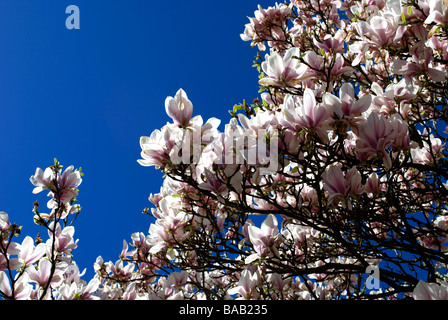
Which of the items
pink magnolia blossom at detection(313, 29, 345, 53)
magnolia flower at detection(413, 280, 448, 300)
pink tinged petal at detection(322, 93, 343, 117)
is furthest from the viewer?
pink magnolia blossom at detection(313, 29, 345, 53)

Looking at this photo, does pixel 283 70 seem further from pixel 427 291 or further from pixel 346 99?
pixel 427 291

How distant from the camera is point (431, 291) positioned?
1791mm

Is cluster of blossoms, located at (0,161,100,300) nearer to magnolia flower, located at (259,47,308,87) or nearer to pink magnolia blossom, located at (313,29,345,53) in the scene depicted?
magnolia flower, located at (259,47,308,87)

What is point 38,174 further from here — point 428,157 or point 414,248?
point 428,157

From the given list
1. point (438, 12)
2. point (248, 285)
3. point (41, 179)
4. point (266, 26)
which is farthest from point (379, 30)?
point (41, 179)

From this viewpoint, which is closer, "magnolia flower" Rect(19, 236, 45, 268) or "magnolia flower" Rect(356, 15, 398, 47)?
"magnolia flower" Rect(19, 236, 45, 268)

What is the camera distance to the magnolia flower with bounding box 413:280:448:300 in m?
1.76

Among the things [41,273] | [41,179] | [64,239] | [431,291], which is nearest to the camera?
[431,291]

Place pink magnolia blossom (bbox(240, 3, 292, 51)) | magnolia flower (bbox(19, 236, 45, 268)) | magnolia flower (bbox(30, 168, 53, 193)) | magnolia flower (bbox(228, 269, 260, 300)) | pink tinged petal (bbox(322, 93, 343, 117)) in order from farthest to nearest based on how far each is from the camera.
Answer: pink magnolia blossom (bbox(240, 3, 292, 51)) < magnolia flower (bbox(30, 168, 53, 193)) < magnolia flower (bbox(228, 269, 260, 300)) < magnolia flower (bbox(19, 236, 45, 268)) < pink tinged petal (bbox(322, 93, 343, 117))

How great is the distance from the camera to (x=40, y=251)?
252 cm
